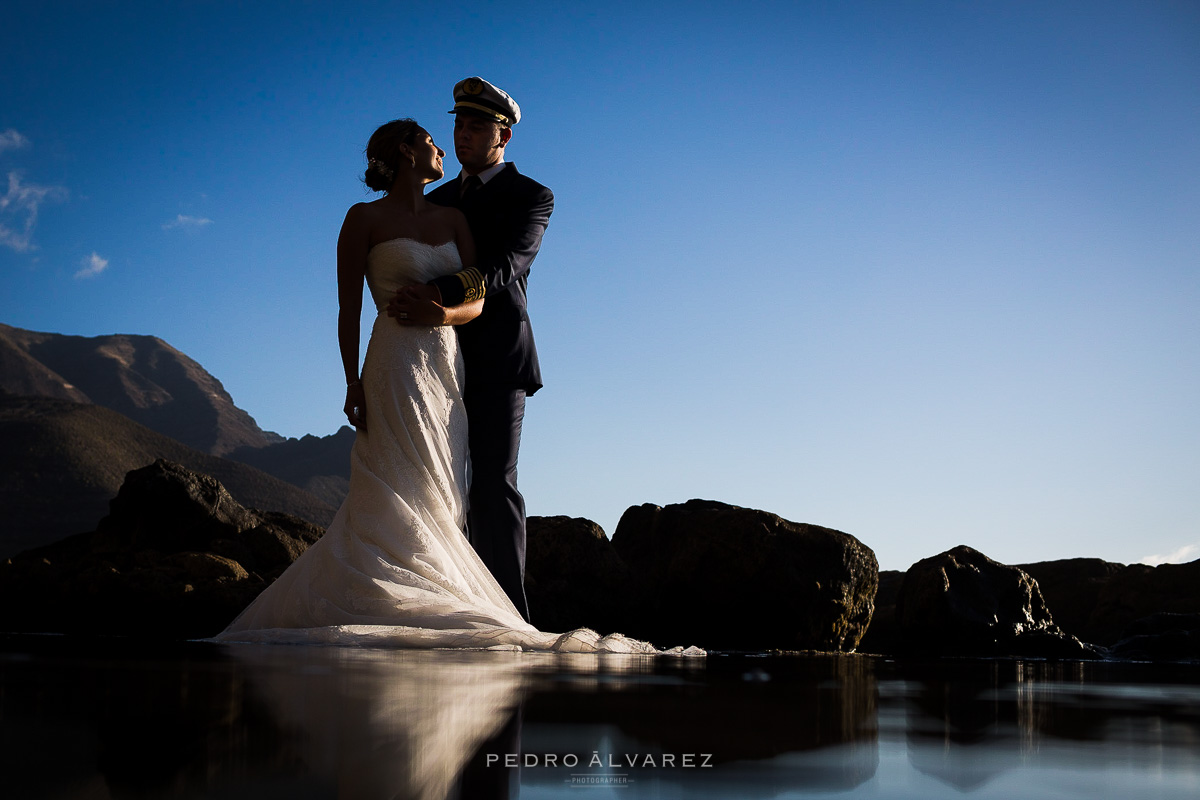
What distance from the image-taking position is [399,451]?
4.33 metres

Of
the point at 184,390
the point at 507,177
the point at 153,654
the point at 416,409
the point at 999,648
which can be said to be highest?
the point at 184,390

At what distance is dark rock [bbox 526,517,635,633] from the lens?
21.9 ft

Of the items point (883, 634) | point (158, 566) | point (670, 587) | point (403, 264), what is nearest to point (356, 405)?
point (403, 264)

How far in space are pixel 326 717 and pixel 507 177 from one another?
154 inches

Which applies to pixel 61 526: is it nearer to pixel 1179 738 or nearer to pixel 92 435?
pixel 92 435

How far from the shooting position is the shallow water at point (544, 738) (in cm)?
81

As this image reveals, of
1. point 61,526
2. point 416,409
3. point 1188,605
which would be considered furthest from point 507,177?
point 61,526

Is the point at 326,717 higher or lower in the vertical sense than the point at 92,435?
lower

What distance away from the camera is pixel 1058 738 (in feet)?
4.13

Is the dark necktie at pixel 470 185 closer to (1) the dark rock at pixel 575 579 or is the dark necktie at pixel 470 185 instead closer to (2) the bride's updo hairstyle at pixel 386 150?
(2) the bride's updo hairstyle at pixel 386 150

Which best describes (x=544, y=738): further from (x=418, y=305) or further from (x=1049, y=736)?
(x=418, y=305)

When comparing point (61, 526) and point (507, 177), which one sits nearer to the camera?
point (507, 177)

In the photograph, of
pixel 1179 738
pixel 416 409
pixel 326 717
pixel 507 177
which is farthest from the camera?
pixel 507 177

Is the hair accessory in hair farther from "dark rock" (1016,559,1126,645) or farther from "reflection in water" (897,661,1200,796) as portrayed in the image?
"dark rock" (1016,559,1126,645)
